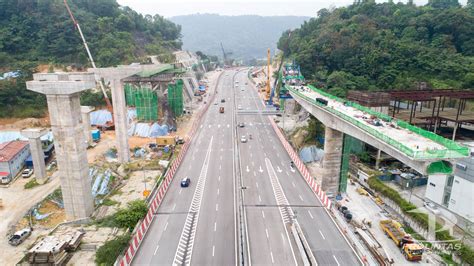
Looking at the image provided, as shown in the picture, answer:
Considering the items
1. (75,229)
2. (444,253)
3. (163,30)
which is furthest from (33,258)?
(163,30)

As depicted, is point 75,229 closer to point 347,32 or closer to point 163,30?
point 347,32

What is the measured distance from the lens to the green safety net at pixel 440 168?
31.5m

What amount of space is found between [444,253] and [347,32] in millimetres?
92317

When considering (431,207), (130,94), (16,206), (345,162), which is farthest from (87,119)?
(431,207)

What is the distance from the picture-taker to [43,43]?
339 feet

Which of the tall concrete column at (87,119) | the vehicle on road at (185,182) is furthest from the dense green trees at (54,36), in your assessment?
the vehicle on road at (185,182)

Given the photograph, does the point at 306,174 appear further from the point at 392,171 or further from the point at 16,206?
the point at 16,206

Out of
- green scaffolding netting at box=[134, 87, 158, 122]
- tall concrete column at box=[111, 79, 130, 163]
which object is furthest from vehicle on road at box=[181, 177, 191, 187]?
green scaffolding netting at box=[134, 87, 158, 122]

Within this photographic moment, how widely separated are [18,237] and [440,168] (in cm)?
4883

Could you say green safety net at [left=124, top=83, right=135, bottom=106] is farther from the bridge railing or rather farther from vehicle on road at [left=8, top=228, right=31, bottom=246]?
the bridge railing

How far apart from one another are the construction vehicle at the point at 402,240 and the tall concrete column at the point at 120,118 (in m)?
46.1

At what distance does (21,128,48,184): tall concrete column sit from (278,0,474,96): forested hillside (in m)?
74.3

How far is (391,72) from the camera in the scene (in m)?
99.8

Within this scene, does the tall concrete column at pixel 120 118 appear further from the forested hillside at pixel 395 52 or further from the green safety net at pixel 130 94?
the forested hillside at pixel 395 52
